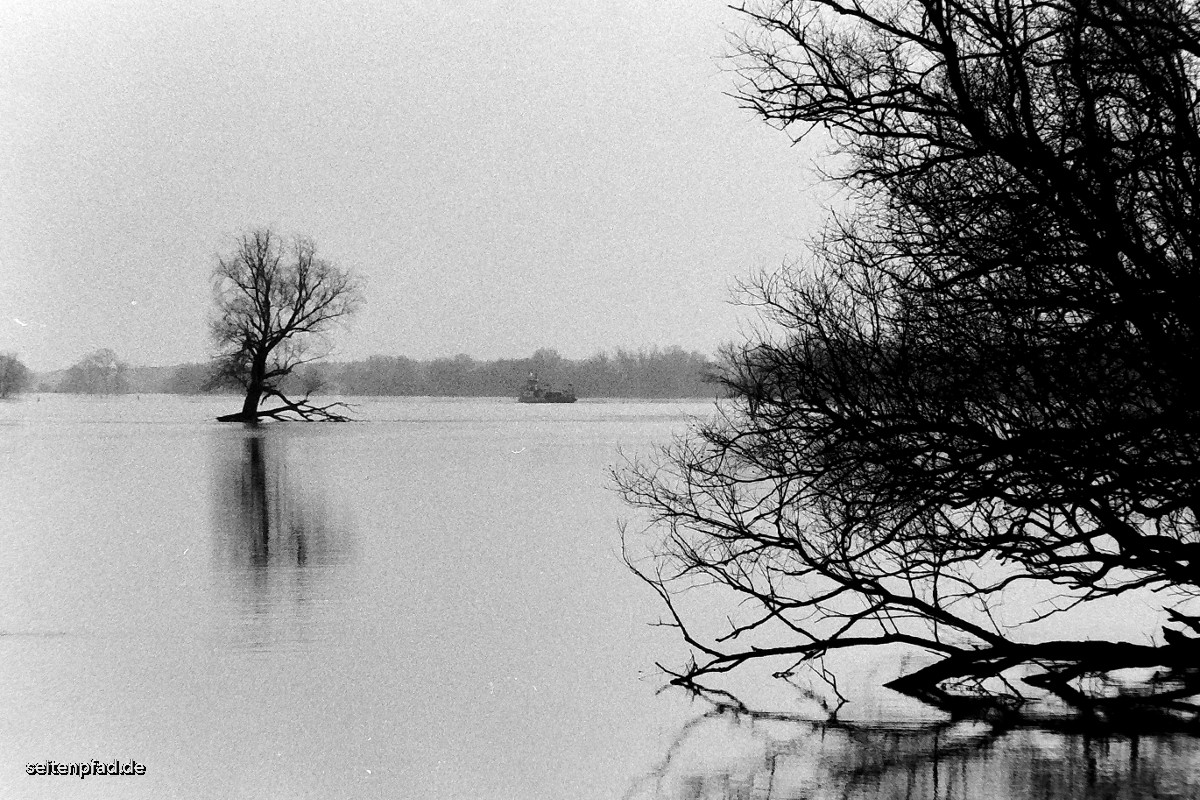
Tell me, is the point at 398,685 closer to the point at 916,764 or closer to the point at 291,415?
the point at 916,764

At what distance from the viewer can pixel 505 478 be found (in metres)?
38.6

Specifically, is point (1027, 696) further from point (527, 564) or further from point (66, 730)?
point (527, 564)

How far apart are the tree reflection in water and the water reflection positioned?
20.0 feet

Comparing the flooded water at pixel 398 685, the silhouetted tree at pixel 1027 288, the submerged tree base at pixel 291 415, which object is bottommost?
the flooded water at pixel 398 685

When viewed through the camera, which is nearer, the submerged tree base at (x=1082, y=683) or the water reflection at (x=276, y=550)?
the submerged tree base at (x=1082, y=683)

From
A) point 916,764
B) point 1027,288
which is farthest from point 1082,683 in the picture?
point 1027,288

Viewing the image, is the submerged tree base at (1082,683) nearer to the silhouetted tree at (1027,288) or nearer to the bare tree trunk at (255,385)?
the silhouetted tree at (1027,288)

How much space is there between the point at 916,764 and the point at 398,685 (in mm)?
5450

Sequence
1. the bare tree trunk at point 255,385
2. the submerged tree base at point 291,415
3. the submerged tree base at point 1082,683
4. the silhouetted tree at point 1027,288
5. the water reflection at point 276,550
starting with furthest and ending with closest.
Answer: the submerged tree base at point 291,415
the bare tree trunk at point 255,385
the water reflection at point 276,550
the submerged tree base at point 1082,683
the silhouetted tree at point 1027,288

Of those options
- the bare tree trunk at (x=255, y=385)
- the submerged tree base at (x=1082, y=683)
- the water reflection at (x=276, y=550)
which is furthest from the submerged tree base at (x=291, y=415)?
the submerged tree base at (x=1082, y=683)

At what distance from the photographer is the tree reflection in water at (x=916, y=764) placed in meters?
8.71

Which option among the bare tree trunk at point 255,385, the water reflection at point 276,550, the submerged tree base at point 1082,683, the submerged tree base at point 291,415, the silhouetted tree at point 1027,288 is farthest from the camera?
the submerged tree base at point 291,415

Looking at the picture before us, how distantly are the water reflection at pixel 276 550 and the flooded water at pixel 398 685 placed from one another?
94 mm

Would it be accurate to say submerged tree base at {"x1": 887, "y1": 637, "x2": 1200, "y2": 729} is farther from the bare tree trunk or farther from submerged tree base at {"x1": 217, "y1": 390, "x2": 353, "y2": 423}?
submerged tree base at {"x1": 217, "y1": 390, "x2": 353, "y2": 423}
